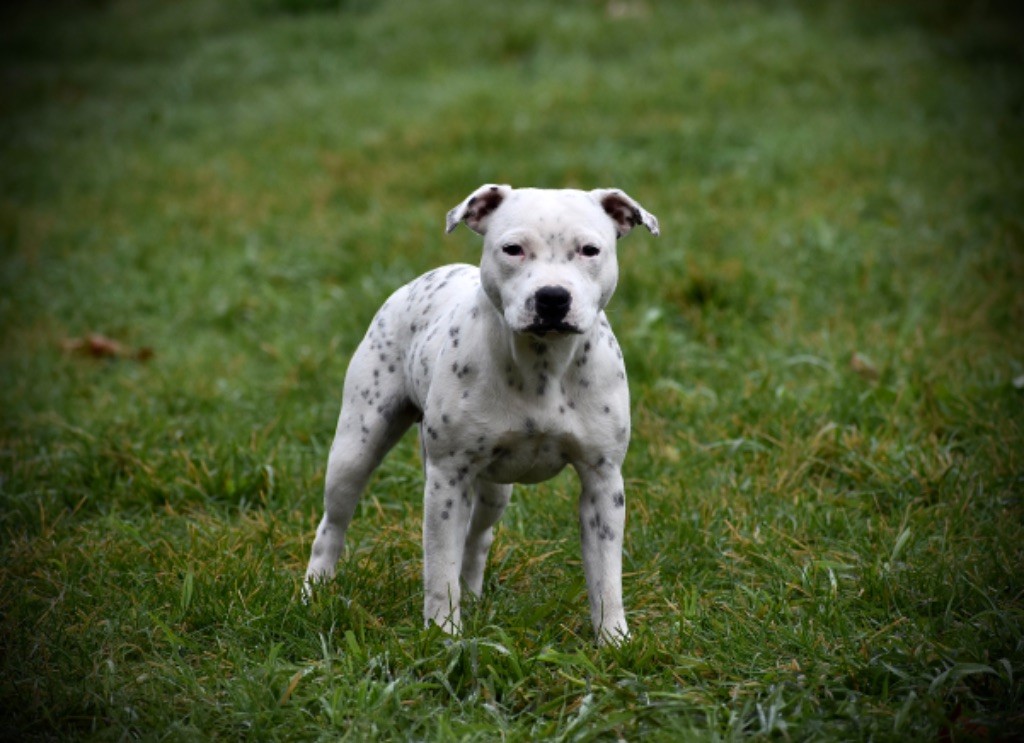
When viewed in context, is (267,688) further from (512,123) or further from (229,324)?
(512,123)

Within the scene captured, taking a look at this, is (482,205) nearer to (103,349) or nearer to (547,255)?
(547,255)

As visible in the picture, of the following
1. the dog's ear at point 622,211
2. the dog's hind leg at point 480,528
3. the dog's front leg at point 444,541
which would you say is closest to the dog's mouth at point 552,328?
the dog's ear at point 622,211

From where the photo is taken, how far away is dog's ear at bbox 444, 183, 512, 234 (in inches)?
144

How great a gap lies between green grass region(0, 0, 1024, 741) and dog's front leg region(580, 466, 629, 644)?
6.3 inches

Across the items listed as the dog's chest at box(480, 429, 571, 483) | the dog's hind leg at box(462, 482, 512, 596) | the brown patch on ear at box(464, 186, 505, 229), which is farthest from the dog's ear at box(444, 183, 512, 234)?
the dog's hind leg at box(462, 482, 512, 596)

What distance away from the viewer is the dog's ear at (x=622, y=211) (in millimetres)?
3672

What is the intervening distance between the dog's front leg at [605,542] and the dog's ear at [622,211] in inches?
31.9

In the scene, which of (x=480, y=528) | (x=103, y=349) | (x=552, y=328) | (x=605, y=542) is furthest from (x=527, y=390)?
(x=103, y=349)

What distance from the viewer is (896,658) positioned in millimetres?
3535

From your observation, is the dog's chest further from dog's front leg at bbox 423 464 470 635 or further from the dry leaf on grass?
the dry leaf on grass

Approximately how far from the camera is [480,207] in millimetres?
3699

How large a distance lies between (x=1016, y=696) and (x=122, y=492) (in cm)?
387

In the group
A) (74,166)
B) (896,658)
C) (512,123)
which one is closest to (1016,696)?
(896,658)

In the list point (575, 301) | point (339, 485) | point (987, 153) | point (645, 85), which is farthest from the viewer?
point (645, 85)
